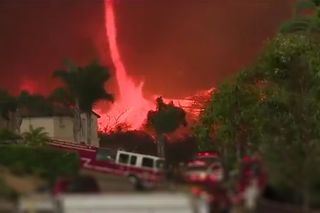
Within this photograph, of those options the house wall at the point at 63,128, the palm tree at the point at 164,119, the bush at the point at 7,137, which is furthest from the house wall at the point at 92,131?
the bush at the point at 7,137

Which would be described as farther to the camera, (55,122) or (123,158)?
(55,122)

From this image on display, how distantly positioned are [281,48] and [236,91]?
10462 mm

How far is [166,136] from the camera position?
48031 millimetres

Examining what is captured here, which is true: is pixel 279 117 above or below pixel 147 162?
above

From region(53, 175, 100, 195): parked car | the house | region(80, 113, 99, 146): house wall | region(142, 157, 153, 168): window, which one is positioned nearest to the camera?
region(53, 175, 100, 195): parked car

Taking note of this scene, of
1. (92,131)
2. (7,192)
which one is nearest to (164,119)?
(92,131)

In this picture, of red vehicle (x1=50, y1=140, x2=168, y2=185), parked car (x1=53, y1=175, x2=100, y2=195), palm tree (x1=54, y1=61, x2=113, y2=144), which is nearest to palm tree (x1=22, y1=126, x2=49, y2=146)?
red vehicle (x1=50, y1=140, x2=168, y2=185)

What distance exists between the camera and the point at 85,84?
35875mm

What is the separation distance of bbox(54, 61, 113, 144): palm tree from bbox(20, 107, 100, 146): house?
4.92m

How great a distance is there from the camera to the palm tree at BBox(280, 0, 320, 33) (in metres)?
32.3

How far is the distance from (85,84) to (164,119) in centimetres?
1752

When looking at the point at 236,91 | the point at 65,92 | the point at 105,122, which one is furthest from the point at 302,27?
the point at 105,122

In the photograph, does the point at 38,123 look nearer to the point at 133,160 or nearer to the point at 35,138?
the point at 35,138

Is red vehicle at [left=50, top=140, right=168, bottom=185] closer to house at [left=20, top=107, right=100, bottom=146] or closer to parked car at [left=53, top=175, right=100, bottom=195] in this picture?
house at [left=20, top=107, right=100, bottom=146]
